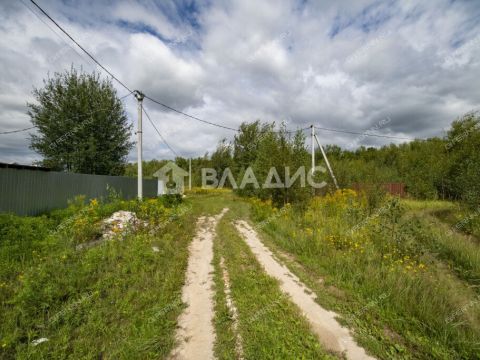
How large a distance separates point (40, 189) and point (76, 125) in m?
6.07

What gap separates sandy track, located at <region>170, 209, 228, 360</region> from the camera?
7.98 feet

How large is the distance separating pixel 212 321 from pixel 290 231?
4493 millimetres

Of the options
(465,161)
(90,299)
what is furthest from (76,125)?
(465,161)

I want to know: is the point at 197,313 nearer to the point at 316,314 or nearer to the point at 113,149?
the point at 316,314

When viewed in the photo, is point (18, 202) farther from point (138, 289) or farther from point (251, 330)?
point (251, 330)

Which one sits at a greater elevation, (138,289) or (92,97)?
(92,97)

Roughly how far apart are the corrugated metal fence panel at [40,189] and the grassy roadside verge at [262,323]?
7464mm

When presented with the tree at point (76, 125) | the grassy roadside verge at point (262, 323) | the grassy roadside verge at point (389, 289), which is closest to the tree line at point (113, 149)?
the tree at point (76, 125)

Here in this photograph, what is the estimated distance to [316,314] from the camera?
3074mm

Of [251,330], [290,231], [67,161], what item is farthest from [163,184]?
[251,330]

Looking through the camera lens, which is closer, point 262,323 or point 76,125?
point 262,323

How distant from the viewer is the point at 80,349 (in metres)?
2.40

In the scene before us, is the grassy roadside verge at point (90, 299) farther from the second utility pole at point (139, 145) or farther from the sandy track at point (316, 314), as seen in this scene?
the second utility pole at point (139, 145)

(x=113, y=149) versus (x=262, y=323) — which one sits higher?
(x=113, y=149)
